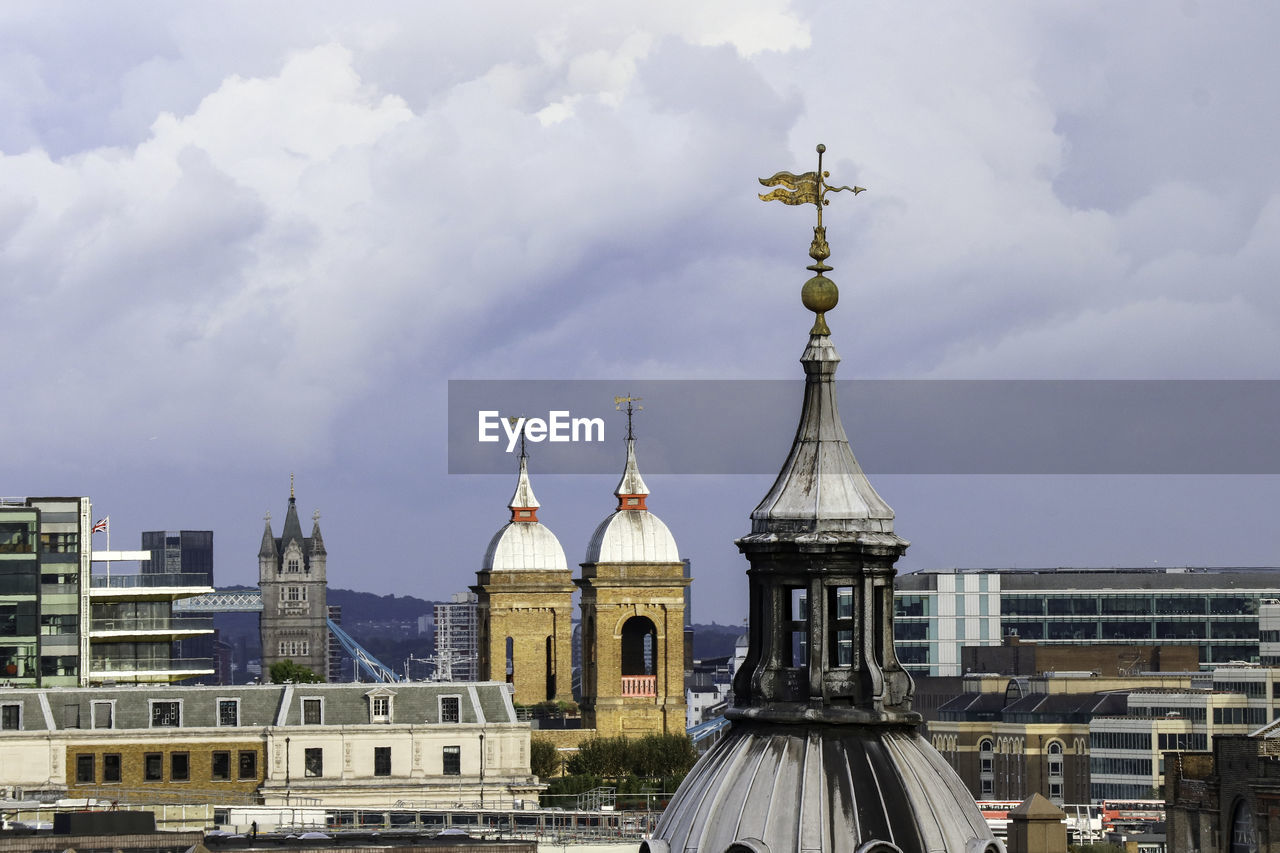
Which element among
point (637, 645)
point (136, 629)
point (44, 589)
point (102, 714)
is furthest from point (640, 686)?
point (102, 714)

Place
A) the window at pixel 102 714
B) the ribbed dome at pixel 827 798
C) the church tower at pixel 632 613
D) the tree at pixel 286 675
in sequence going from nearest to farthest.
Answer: the ribbed dome at pixel 827 798 < the window at pixel 102 714 < the tree at pixel 286 675 < the church tower at pixel 632 613

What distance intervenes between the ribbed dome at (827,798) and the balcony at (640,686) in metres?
144

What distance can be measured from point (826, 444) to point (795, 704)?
2691mm

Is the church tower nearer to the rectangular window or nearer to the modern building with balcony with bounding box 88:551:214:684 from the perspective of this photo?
the modern building with balcony with bounding box 88:551:214:684

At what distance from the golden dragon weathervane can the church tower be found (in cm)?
14040

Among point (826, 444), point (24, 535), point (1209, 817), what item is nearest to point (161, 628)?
A: point (24, 535)

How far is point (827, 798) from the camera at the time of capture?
28062mm

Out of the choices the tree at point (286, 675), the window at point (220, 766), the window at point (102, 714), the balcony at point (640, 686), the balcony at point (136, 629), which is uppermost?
the balcony at point (136, 629)

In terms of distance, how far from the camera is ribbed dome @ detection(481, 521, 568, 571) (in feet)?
589

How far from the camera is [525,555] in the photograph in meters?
180

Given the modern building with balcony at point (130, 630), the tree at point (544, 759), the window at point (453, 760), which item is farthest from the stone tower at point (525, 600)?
the window at point (453, 760)

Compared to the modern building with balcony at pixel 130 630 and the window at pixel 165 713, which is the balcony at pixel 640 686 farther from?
the window at pixel 165 713

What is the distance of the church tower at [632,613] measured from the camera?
563 ft

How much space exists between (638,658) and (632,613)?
4.83m
